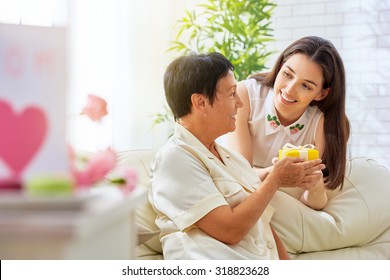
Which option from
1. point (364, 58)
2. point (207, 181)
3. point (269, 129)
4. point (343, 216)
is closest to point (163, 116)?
point (364, 58)

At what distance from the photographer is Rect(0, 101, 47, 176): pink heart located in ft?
2.94

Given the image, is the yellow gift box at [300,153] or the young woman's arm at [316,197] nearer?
the yellow gift box at [300,153]

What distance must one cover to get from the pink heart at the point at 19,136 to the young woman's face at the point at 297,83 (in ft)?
5.22

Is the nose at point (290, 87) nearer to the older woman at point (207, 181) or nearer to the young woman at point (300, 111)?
the young woman at point (300, 111)

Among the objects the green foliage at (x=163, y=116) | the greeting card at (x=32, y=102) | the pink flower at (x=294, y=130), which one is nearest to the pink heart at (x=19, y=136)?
the greeting card at (x=32, y=102)

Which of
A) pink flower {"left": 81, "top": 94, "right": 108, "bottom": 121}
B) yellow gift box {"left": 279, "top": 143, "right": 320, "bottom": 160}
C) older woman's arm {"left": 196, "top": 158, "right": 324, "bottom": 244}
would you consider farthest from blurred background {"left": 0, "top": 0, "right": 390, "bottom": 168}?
pink flower {"left": 81, "top": 94, "right": 108, "bottom": 121}

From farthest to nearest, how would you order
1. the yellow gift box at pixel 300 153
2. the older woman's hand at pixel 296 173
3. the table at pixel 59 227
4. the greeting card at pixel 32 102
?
the yellow gift box at pixel 300 153, the older woman's hand at pixel 296 173, the greeting card at pixel 32 102, the table at pixel 59 227

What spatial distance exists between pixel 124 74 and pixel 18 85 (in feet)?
10.1

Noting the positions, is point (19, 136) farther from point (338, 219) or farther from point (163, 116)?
point (163, 116)

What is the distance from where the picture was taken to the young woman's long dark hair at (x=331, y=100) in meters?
2.40

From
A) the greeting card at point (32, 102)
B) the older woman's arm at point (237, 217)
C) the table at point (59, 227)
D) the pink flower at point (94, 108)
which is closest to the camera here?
the table at point (59, 227)

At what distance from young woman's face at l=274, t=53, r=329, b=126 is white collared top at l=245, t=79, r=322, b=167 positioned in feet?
0.17

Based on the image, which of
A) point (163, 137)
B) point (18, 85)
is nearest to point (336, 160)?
point (18, 85)

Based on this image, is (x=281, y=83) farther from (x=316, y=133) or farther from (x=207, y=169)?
(x=207, y=169)
